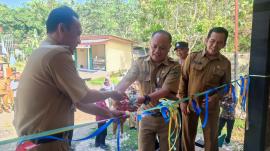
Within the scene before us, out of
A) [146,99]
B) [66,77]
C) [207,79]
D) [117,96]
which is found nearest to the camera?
[66,77]

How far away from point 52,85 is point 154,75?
96 cm

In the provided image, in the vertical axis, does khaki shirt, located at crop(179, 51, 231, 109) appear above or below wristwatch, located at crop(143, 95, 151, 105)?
above

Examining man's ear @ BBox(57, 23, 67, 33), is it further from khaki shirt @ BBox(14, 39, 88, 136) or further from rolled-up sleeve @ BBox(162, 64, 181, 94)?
rolled-up sleeve @ BBox(162, 64, 181, 94)

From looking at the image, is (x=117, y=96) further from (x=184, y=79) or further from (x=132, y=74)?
(x=184, y=79)

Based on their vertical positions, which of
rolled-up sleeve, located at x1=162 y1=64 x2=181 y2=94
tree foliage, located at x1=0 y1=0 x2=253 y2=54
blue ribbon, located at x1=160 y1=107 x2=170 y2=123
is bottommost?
blue ribbon, located at x1=160 y1=107 x2=170 y2=123

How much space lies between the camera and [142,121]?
2.00 metres

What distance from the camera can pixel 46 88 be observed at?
1.18 m

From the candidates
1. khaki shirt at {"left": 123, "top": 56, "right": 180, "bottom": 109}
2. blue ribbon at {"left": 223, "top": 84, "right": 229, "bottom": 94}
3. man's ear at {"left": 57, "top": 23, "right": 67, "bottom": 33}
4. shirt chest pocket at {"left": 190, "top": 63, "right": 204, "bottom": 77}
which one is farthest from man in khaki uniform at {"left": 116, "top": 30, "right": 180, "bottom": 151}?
blue ribbon at {"left": 223, "top": 84, "right": 229, "bottom": 94}

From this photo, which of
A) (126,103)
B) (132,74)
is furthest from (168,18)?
(126,103)

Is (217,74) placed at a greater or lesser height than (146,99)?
greater

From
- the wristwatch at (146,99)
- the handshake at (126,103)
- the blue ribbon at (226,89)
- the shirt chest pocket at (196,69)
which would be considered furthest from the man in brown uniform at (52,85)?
the blue ribbon at (226,89)

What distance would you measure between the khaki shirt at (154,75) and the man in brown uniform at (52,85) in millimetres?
709

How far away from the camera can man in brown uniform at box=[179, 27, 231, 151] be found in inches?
96.2

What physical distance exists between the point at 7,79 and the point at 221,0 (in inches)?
273
